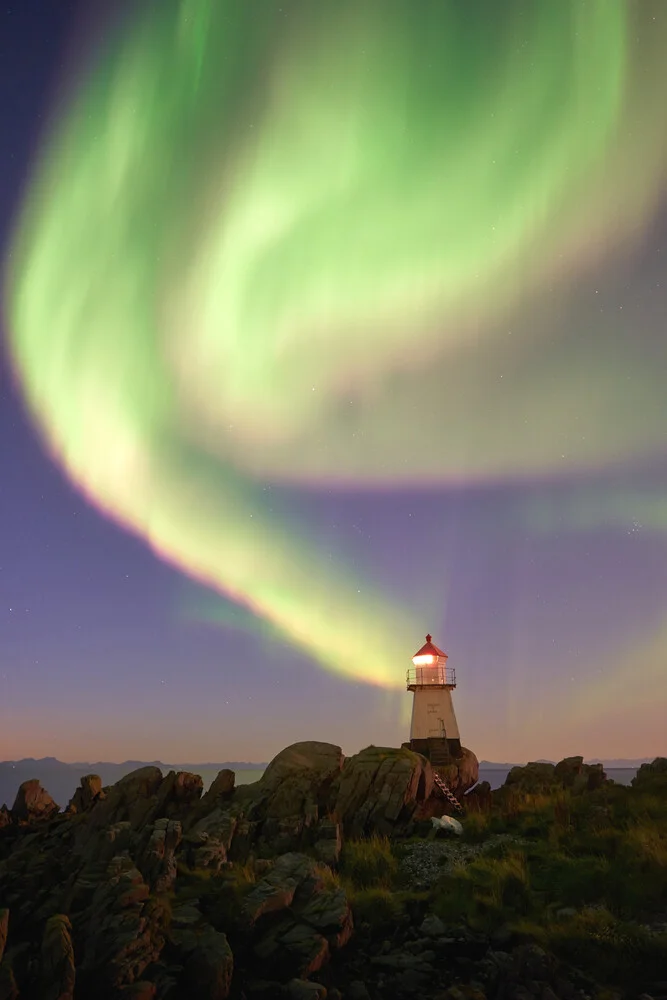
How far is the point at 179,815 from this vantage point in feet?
112

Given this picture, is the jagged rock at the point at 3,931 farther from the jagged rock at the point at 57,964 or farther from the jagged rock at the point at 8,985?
the jagged rock at the point at 8,985

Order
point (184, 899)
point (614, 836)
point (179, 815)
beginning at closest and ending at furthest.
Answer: point (184, 899)
point (614, 836)
point (179, 815)

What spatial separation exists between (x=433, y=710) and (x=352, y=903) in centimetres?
3234

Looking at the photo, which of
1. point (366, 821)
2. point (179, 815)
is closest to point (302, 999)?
point (366, 821)

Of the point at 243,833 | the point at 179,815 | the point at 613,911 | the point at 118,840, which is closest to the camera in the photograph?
the point at 613,911

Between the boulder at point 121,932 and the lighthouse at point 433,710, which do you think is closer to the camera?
the boulder at point 121,932

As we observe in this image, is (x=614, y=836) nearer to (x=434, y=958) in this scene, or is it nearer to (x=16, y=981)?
(x=434, y=958)

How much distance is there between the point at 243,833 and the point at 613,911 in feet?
49.6

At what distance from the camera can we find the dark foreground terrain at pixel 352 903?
1603cm

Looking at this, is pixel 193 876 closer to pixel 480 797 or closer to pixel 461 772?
pixel 480 797

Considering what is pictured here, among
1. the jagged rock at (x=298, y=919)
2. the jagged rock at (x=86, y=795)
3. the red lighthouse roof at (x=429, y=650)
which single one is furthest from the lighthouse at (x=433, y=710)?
the jagged rock at (x=298, y=919)

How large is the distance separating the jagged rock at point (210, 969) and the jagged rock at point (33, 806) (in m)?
25.6

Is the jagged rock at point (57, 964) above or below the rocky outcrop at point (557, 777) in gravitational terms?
below

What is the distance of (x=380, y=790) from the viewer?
32.4 m
